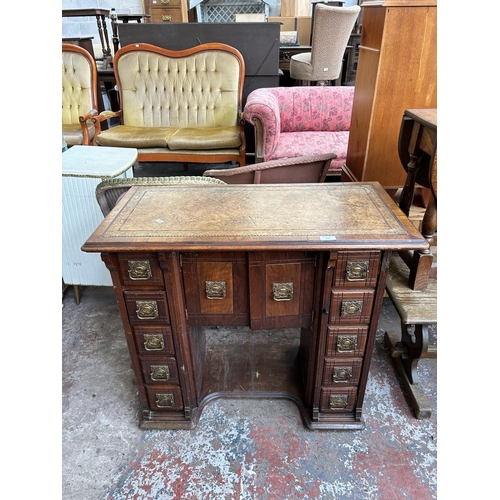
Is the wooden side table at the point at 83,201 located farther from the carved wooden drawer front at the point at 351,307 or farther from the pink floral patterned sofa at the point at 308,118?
the pink floral patterned sofa at the point at 308,118

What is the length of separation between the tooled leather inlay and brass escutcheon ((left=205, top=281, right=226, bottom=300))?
214 mm

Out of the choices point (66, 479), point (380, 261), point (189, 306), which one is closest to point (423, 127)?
point (380, 261)

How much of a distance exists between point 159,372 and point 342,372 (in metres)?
0.75

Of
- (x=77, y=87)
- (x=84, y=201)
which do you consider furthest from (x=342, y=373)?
(x=77, y=87)

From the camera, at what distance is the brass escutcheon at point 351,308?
1396 millimetres

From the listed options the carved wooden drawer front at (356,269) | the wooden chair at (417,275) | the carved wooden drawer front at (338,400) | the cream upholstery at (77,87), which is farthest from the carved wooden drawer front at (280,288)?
the cream upholstery at (77,87)

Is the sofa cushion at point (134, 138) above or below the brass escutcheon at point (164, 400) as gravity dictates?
above

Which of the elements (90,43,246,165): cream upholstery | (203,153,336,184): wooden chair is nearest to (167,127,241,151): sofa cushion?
(90,43,246,165): cream upholstery

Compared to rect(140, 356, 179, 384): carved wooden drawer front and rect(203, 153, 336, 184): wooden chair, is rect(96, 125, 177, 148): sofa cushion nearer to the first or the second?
rect(203, 153, 336, 184): wooden chair

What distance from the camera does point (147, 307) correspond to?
1.42 m

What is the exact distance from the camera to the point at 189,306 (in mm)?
1459

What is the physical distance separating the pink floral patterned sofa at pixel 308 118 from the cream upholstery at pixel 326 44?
48.9 inches

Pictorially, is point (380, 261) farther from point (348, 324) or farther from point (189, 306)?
point (189, 306)

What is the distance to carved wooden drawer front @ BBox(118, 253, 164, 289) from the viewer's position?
4.29 feet
